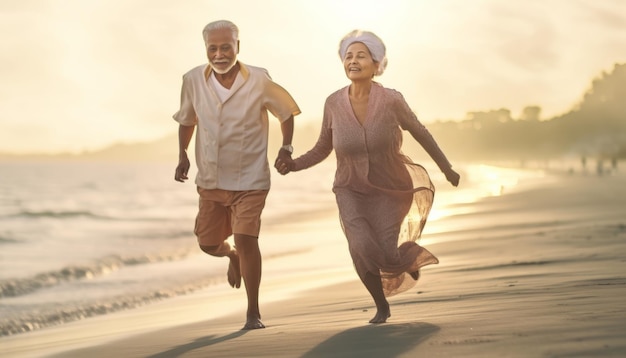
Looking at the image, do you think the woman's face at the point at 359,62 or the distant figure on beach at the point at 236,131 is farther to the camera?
Result: the distant figure on beach at the point at 236,131

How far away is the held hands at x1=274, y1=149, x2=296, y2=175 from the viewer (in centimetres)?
731

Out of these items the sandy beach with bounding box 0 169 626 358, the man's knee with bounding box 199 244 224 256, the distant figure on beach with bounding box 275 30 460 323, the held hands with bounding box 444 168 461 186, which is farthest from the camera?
the man's knee with bounding box 199 244 224 256

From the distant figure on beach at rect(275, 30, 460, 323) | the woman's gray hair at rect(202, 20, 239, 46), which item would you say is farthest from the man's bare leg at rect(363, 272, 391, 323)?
the woman's gray hair at rect(202, 20, 239, 46)

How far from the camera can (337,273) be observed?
501 inches

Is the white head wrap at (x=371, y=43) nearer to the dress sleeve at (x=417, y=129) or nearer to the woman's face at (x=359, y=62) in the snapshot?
the woman's face at (x=359, y=62)

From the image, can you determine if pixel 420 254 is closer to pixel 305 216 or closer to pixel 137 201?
pixel 305 216

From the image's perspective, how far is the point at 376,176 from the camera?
6.93 metres

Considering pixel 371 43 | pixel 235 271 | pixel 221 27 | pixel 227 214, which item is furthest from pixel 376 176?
pixel 235 271

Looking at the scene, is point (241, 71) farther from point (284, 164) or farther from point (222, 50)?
point (284, 164)

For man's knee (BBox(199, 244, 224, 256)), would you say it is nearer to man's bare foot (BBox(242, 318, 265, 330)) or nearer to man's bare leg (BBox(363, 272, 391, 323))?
man's bare foot (BBox(242, 318, 265, 330))

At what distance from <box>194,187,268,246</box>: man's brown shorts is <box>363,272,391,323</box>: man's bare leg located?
88 cm

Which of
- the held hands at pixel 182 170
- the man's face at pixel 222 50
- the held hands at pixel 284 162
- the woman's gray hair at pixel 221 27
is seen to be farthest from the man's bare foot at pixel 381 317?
the woman's gray hair at pixel 221 27

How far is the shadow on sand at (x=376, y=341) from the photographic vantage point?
535 centimetres

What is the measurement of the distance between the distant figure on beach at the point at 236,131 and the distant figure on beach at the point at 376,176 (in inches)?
21.7
